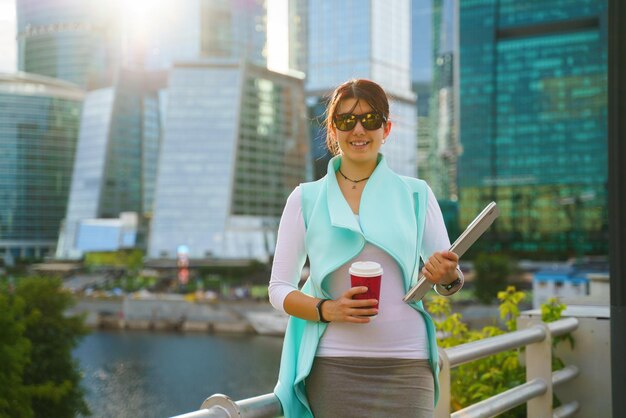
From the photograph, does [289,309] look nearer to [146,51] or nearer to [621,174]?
[621,174]

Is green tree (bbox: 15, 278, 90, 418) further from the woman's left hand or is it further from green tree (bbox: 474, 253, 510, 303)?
green tree (bbox: 474, 253, 510, 303)

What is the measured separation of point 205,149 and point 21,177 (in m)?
37.6

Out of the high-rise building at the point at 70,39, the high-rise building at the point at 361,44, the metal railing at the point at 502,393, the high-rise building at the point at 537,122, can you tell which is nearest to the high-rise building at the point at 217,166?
the high-rise building at the point at 537,122

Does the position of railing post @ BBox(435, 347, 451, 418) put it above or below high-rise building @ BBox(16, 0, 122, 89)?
below

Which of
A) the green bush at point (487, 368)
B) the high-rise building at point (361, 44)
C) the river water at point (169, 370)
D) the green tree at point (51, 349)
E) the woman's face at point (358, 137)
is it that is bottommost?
the river water at point (169, 370)

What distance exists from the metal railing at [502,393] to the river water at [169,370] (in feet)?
125

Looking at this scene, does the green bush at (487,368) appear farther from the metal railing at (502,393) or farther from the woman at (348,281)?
the woman at (348,281)

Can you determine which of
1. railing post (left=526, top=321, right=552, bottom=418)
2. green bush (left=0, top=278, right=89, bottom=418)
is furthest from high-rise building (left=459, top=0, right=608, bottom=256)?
railing post (left=526, top=321, right=552, bottom=418)

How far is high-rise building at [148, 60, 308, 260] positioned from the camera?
357 feet

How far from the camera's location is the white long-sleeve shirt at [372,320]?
A: 215 centimetres

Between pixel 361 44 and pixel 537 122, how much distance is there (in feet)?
174

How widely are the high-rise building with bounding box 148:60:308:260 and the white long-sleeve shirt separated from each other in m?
106

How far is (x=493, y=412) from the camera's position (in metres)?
3.32

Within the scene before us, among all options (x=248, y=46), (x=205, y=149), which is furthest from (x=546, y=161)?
(x=248, y=46)
